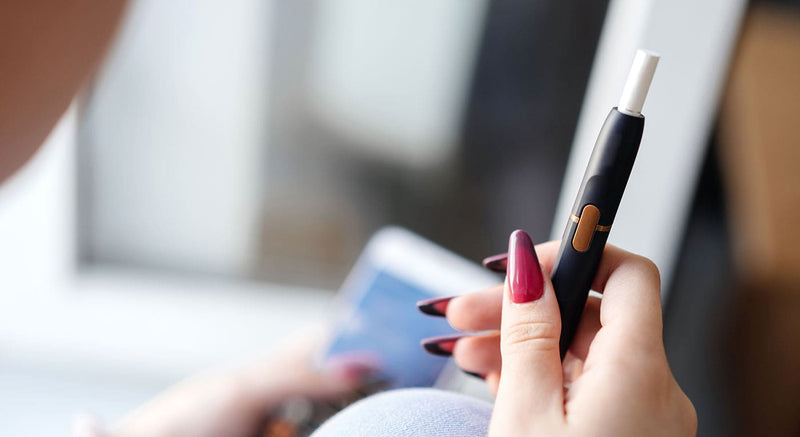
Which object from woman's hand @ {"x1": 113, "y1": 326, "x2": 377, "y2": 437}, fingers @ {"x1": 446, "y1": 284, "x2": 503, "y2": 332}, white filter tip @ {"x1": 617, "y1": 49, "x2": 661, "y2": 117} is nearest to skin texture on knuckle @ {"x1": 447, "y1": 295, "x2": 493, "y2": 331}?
fingers @ {"x1": 446, "y1": 284, "x2": 503, "y2": 332}

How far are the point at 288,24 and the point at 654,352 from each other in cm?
47

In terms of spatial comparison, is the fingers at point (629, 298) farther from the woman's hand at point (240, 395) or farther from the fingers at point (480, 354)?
the woman's hand at point (240, 395)

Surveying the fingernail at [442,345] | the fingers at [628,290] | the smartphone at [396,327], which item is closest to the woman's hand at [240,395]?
the smartphone at [396,327]

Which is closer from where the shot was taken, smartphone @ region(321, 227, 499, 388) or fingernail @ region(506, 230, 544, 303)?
fingernail @ region(506, 230, 544, 303)

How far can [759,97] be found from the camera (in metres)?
0.97

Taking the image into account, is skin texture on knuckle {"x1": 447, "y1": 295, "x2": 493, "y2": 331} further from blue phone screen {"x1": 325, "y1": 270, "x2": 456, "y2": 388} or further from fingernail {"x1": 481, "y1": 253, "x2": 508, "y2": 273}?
blue phone screen {"x1": 325, "y1": 270, "x2": 456, "y2": 388}

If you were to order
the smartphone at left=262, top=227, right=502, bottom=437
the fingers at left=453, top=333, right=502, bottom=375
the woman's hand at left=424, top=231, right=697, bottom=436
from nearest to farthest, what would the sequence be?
the woman's hand at left=424, top=231, right=697, bottom=436 < the fingers at left=453, top=333, right=502, bottom=375 < the smartphone at left=262, top=227, right=502, bottom=437

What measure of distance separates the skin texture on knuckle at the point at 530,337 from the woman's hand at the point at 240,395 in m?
0.31

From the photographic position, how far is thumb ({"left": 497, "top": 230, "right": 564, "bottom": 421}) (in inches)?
8.4

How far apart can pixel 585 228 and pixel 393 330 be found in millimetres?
303

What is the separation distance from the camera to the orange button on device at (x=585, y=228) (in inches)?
8.9

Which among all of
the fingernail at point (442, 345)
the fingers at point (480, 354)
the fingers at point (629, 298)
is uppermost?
the fingers at point (629, 298)

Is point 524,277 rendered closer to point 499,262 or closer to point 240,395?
point 499,262

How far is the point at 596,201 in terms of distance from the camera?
0.22 meters
